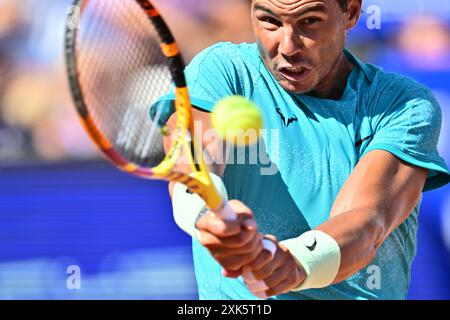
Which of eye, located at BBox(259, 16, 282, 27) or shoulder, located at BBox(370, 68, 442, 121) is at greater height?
eye, located at BBox(259, 16, 282, 27)

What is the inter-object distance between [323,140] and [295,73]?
218mm

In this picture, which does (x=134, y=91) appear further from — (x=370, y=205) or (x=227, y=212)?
(x=227, y=212)

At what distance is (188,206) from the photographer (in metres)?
2.57

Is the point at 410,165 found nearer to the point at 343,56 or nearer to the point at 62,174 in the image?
the point at 343,56

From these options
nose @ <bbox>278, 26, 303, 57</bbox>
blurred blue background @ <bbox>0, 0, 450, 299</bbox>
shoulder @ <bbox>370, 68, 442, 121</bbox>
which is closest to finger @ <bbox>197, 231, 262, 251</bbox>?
nose @ <bbox>278, 26, 303, 57</bbox>

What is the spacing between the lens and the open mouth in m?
3.00

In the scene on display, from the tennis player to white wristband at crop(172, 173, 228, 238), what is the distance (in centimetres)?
17

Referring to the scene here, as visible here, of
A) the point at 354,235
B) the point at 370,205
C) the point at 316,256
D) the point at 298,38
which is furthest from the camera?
the point at 298,38

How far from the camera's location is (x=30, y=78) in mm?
4605

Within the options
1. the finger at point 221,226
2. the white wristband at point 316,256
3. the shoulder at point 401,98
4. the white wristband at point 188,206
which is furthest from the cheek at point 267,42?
the finger at point 221,226

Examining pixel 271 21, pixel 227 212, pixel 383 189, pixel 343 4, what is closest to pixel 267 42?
pixel 271 21

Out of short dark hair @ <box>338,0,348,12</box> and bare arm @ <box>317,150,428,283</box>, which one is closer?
bare arm @ <box>317,150,428,283</box>

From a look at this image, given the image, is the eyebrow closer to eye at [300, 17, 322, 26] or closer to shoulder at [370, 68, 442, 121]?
eye at [300, 17, 322, 26]

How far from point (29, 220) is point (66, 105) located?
551 millimetres
